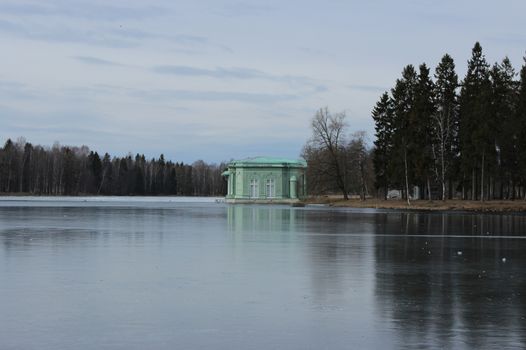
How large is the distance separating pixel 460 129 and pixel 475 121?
645 cm

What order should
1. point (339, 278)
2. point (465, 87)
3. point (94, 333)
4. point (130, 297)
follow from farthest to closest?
point (465, 87), point (339, 278), point (130, 297), point (94, 333)

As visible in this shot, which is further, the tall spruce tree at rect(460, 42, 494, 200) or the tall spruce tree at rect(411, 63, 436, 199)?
the tall spruce tree at rect(411, 63, 436, 199)

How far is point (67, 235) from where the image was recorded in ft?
95.9

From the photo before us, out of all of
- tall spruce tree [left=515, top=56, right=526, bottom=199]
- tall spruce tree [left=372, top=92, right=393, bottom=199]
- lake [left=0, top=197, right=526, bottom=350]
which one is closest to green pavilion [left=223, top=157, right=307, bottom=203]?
tall spruce tree [left=372, top=92, right=393, bottom=199]

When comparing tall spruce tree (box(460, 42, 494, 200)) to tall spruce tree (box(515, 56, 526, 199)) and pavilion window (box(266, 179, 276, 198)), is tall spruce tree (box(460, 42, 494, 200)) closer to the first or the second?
tall spruce tree (box(515, 56, 526, 199))

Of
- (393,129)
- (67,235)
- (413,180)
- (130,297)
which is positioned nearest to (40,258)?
(130,297)

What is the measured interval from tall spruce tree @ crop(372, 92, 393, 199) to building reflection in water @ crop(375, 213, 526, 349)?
69.8m

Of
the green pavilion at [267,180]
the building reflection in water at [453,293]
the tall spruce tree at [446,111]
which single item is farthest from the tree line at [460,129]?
the building reflection in water at [453,293]

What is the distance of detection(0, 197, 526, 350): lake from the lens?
374 inches

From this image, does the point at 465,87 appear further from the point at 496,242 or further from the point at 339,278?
the point at 339,278

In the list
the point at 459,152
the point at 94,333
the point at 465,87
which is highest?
the point at 465,87

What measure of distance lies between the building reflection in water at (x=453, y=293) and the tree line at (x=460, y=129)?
173 ft

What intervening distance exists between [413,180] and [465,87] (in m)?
12.3

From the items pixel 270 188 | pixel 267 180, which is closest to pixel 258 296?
pixel 270 188
